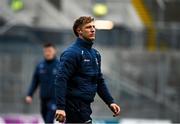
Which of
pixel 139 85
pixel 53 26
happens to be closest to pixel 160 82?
pixel 139 85

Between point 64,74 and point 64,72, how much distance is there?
21mm

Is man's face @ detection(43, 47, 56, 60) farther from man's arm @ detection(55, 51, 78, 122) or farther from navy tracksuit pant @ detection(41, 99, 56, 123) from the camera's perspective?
man's arm @ detection(55, 51, 78, 122)

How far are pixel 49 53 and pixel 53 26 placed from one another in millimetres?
5189

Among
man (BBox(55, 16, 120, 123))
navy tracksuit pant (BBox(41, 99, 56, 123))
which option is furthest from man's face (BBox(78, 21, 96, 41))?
navy tracksuit pant (BBox(41, 99, 56, 123))

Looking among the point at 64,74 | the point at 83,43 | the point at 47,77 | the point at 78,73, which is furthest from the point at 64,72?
the point at 47,77

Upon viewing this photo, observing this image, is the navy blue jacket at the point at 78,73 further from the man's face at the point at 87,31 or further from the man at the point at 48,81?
the man at the point at 48,81

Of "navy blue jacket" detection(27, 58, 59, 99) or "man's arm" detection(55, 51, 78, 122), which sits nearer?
"man's arm" detection(55, 51, 78, 122)

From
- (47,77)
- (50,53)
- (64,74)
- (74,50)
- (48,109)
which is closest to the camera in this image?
(64,74)

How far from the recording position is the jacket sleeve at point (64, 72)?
7.11 metres

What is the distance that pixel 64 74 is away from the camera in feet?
23.5

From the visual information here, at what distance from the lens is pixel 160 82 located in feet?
56.4

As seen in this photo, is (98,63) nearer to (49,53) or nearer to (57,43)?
(49,53)

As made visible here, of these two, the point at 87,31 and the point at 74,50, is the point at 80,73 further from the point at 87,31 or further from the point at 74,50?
the point at 87,31

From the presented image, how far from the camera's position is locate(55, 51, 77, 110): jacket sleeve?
7105 mm
